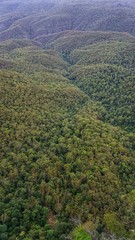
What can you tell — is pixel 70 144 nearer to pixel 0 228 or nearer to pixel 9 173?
pixel 9 173

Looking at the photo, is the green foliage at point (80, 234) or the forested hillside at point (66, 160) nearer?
the green foliage at point (80, 234)

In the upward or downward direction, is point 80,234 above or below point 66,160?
below

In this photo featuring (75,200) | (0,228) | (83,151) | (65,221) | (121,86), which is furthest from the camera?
(121,86)

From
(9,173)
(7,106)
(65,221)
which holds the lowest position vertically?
(65,221)

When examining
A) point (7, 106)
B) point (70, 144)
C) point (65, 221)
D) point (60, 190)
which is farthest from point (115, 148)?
point (7, 106)

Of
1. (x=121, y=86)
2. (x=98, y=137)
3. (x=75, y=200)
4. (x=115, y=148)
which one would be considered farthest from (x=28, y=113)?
(x=121, y=86)

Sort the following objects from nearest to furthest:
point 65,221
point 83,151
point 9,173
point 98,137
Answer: point 65,221
point 9,173
point 83,151
point 98,137

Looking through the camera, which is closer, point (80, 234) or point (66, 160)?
point (80, 234)

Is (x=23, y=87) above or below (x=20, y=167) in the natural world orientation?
above

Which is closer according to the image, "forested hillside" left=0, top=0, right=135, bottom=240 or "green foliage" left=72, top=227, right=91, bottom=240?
"green foliage" left=72, top=227, right=91, bottom=240

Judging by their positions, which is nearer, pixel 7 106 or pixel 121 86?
pixel 7 106
